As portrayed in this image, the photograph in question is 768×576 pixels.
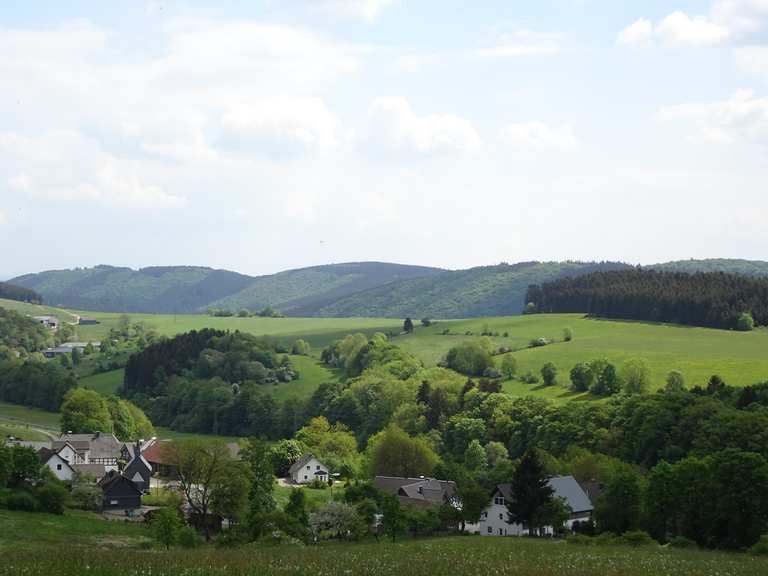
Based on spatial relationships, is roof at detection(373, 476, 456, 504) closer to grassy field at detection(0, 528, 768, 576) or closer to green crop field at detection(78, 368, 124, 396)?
grassy field at detection(0, 528, 768, 576)

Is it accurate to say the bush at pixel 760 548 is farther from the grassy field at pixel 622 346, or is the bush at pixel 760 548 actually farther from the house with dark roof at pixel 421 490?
the grassy field at pixel 622 346

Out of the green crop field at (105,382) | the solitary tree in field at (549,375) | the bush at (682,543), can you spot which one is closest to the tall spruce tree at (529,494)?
the bush at (682,543)

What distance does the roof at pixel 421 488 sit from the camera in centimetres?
8438

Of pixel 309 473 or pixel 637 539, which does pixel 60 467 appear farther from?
pixel 637 539

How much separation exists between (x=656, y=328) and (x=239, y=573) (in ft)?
454

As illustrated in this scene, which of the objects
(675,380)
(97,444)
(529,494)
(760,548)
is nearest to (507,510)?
(529,494)

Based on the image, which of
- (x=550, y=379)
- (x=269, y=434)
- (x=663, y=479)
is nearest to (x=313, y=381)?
(x=269, y=434)

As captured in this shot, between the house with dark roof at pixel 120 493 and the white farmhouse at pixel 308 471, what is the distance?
26.4 m

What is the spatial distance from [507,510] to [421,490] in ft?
46.9

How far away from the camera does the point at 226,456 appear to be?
7356 cm

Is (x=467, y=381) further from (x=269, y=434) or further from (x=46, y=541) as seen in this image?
(x=46, y=541)

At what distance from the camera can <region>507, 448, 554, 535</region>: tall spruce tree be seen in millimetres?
69688

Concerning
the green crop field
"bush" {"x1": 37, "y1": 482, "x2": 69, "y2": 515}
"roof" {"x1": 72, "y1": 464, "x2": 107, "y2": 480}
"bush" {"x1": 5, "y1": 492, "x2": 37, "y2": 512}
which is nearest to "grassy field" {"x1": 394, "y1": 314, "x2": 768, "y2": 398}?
the green crop field

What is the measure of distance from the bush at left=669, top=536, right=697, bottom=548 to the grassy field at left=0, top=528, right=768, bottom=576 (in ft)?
13.5
